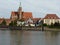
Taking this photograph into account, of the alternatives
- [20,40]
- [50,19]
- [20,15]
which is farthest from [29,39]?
[20,15]

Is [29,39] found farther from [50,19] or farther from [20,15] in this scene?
[20,15]

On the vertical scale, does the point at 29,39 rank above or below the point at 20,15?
below

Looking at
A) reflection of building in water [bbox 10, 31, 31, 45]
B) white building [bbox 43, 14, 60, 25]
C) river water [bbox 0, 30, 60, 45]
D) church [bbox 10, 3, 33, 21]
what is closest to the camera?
reflection of building in water [bbox 10, 31, 31, 45]

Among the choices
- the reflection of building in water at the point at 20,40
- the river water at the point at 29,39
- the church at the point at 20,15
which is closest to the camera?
the reflection of building in water at the point at 20,40

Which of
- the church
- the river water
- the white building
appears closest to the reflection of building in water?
the river water

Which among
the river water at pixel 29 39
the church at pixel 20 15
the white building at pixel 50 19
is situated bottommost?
the river water at pixel 29 39

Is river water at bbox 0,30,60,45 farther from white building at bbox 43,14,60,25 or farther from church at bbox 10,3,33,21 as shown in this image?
church at bbox 10,3,33,21

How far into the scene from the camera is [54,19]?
13175 cm

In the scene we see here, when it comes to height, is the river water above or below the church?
below

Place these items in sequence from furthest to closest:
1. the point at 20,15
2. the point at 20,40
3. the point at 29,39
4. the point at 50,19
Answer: the point at 20,15, the point at 50,19, the point at 29,39, the point at 20,40

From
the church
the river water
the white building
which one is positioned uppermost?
the church

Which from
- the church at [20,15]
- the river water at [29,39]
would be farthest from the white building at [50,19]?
the river water at [29,39]

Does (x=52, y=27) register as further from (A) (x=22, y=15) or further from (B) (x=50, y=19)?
(A) (x=22, y=15)

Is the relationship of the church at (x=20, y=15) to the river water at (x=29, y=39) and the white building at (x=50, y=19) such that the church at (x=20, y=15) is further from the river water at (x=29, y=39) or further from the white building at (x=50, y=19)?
the river water at (x=29, y=39)
